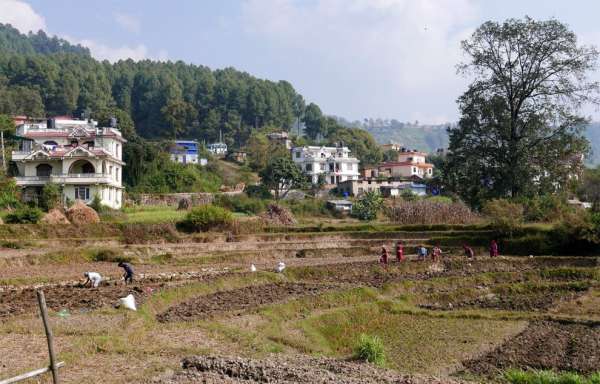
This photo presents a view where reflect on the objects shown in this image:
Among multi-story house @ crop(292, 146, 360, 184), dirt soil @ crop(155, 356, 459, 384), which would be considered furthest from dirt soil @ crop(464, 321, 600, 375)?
multi-story house @ crop(292, 146, 360, 184)

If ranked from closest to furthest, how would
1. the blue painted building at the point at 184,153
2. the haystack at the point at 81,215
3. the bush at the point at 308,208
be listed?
the haystack at the point at 81,215, the bush at the point at 308,208, the blue painted building at the point at 184,153

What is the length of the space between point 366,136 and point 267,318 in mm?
115668

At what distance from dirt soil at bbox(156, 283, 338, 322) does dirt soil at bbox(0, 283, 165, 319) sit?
1631 millimetres

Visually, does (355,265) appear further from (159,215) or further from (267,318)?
Result: (159,215)

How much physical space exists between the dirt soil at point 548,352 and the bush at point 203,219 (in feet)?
94.2

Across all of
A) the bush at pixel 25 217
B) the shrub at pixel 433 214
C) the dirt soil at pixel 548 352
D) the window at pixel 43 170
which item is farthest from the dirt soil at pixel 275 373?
the window at pixel 43 170

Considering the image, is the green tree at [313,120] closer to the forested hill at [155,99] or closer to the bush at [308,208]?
the forested hill at [155,99]

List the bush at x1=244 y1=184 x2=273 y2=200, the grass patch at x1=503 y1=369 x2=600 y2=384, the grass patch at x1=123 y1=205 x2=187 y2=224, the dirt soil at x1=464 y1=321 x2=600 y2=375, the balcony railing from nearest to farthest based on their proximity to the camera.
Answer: the grass patch at x1=503 y1=369 x2=600 y2=384, the dirt soil at x1=464 y1=321 x2=600 y2=375, the grass patch at x1=123 y1=205 x2=187 y2=224, the balcony railing, the bush at x1=244 y1=184 x2=273 y2=200

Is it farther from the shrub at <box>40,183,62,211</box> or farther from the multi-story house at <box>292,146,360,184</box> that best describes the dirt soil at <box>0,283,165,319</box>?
the multi-story house at <box>292,146,360,184</box>

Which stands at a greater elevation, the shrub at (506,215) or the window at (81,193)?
the window at (81,193)

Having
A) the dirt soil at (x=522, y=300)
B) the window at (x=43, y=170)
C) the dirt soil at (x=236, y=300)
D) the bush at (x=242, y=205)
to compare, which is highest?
the window at (x=43, y=170)

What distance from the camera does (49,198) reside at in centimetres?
5284

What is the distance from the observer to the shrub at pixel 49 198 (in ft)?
171

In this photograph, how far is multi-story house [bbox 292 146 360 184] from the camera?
98688 millimetres
